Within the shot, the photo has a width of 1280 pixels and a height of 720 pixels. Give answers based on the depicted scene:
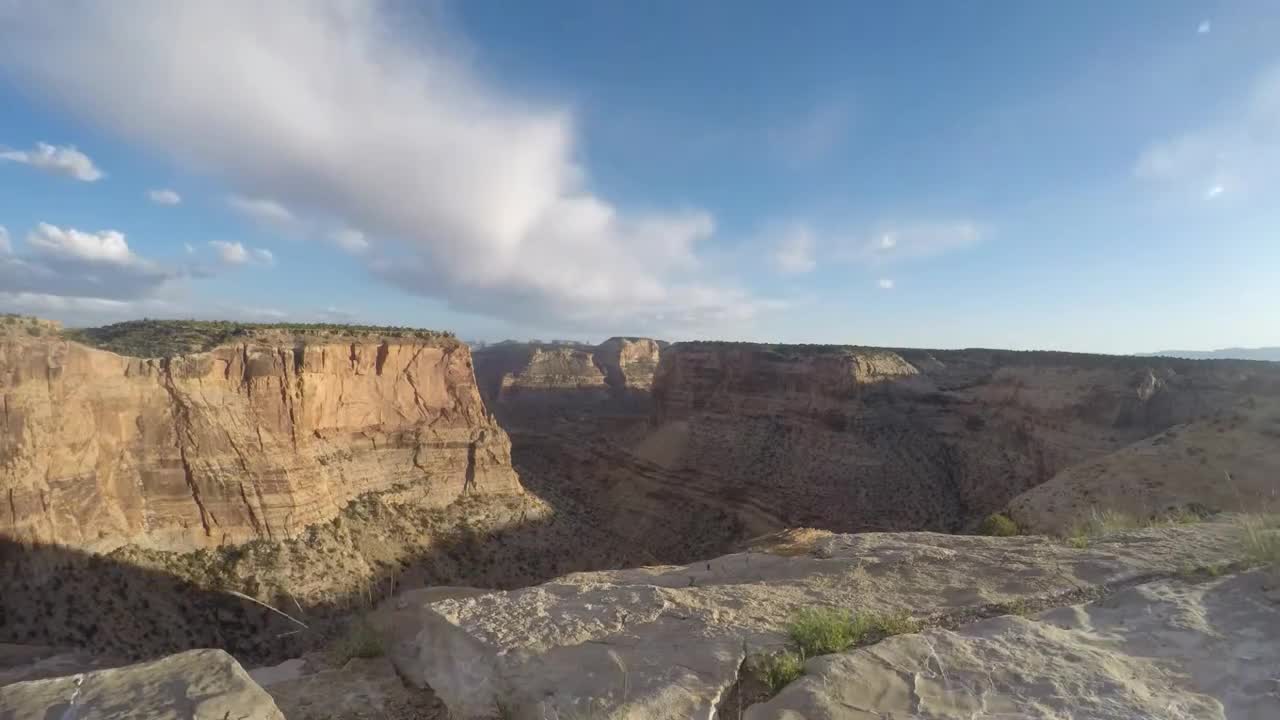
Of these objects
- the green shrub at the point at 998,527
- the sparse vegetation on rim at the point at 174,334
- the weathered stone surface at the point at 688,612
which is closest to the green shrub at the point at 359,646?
the weathered stone surface at the point at 688,612

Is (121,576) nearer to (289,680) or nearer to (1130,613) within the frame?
(289,680)

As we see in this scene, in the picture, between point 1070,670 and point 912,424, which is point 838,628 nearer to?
point 1070,670

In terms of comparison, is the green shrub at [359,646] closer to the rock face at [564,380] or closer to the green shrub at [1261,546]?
the green shrub at [1261,546]

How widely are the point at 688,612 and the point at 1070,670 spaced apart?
2.80 metres

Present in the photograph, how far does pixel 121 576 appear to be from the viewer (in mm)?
18625

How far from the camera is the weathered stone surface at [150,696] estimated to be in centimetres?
337

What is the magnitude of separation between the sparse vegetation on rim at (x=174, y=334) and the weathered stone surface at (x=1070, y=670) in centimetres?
2786

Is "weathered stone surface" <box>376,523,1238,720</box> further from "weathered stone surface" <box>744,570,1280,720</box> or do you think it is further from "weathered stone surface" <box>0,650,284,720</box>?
"weathered stone surface" <box>0,650,284,720</box>

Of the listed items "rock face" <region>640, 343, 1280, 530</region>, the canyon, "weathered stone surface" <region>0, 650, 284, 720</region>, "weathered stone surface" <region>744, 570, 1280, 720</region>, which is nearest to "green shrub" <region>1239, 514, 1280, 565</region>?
the canyon

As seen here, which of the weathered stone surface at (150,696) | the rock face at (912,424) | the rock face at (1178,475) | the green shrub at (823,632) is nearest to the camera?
the weathered stone surface at (150,696)

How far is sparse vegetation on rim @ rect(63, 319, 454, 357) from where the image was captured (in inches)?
931

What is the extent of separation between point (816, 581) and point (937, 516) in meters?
31.9

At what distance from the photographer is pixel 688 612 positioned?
17.0ft

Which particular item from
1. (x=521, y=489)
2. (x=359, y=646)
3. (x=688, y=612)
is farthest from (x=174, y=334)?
(x=688, y=612)
